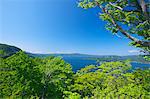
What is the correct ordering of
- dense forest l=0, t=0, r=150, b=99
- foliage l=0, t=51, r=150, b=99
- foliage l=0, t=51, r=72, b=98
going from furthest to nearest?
foliage l=0, t=51, r=72, b=98 → foliage l=0, t=51, r=150, b=99 → dense forest l=0, t=0, r=150, b=99

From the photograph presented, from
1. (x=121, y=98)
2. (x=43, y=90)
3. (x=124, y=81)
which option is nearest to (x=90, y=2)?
(x=121, y=98)

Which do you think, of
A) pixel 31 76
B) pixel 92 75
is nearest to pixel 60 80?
pixel 31 76

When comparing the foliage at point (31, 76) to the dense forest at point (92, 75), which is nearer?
the dense forest at point (92, 75)

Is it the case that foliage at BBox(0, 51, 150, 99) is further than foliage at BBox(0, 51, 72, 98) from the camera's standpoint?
No

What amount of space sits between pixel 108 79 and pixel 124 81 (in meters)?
2.02

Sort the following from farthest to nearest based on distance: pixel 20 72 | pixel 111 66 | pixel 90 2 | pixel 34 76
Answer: pixel 34 76, pixel 20 72, pixel 111 66, pixel 90 2

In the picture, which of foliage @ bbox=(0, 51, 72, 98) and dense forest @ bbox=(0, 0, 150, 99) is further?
foliage @ bbox=(0, 51, 72, 98)

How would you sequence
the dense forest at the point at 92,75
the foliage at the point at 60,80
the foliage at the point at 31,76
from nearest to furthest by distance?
1. the dense forest at the point at 92,75
2. the foliage at the point at 60,80
3. the foliage at the point at 31,76

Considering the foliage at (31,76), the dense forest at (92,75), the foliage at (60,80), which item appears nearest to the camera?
the dense forest at (92,75)

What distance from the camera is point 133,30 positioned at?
10.7 m

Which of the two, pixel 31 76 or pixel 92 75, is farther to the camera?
pixel 31 76

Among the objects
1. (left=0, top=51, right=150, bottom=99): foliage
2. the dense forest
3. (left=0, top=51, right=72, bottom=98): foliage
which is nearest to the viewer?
the dense forest

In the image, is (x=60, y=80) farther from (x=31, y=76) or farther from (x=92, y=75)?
(x=92, y=75)

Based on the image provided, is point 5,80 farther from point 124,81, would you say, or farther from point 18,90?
point 124,81
